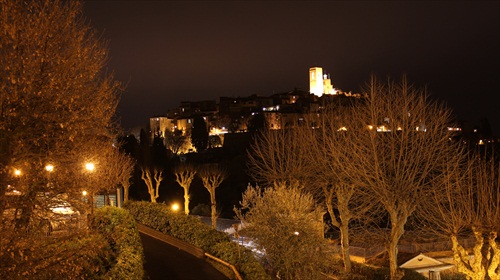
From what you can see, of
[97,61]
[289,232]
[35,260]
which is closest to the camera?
[35,260]

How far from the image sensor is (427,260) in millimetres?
23109

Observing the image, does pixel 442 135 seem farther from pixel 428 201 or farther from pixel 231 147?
pixel 231 147

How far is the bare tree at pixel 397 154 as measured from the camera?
20031 mm

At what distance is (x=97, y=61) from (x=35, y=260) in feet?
15.6

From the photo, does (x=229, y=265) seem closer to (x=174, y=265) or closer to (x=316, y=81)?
(x=174, y=265)

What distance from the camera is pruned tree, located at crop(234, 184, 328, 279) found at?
18172 millimetres

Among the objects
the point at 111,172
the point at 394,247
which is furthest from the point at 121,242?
the point at 394,247

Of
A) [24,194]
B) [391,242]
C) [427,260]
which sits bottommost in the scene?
[427,260]

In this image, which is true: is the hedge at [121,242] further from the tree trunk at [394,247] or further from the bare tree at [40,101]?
the tree trunk at [394,247]

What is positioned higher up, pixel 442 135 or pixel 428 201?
pixel 442 135

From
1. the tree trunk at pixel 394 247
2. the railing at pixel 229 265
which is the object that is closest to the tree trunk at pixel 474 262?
the tree trunk at pixel 394 247

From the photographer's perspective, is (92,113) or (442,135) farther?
(442,135)

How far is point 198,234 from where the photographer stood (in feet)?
66.2

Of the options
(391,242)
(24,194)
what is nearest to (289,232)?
(391,242)
